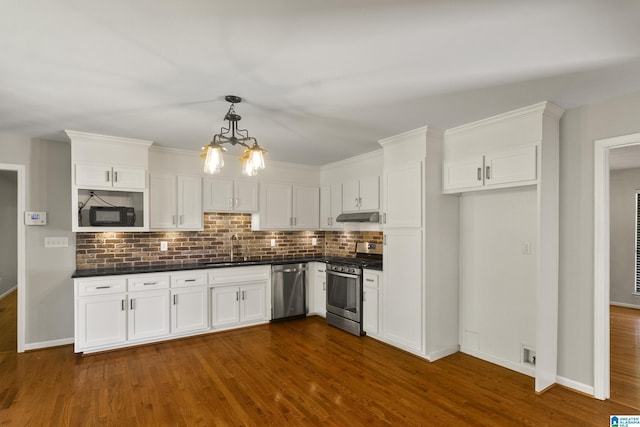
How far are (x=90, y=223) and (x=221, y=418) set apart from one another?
2.88 metres

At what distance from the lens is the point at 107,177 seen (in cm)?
409

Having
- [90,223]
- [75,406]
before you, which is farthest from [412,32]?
[90,223]

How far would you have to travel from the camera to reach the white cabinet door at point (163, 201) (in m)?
4.56

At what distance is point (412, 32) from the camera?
185 cm

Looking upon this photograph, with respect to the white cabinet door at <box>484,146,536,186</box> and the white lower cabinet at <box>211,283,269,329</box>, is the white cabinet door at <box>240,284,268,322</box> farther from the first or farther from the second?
the white cabinet door at <box>484,146,536,186</box>

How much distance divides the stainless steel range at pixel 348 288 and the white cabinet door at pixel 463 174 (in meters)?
1.45

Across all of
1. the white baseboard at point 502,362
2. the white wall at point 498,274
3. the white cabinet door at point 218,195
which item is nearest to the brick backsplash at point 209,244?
the white cabinet door at point 218,195

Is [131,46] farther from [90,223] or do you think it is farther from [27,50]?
[90,223]

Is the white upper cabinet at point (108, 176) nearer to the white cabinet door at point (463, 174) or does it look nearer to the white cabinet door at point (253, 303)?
the white cabinet door at point (253, 303)

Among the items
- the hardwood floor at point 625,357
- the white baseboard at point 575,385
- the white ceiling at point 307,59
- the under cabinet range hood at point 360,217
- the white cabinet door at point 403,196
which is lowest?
the hardwood floor at point 625,357

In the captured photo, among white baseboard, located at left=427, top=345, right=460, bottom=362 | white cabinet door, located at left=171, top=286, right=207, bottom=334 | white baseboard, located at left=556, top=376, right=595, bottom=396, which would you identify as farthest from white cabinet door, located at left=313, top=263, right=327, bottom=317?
white baseboard, located at left=556, top=376, right=595, bottom=396

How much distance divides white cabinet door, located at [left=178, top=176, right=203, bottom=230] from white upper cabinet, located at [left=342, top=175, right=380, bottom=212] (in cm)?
219

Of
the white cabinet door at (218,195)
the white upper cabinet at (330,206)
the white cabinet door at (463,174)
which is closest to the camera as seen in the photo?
the white cabinet door at (463,174)

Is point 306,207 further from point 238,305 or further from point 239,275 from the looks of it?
point 238,305
